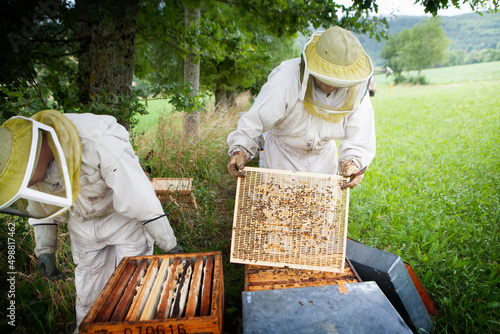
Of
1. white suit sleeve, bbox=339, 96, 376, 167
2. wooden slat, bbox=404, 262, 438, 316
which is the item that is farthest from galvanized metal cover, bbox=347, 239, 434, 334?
white suit sleeve, bbox=339, 96, 376, 167

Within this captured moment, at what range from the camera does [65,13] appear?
2.76m

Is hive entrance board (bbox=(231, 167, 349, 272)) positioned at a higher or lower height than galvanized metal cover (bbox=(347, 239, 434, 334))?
higher

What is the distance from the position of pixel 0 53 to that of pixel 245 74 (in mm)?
8812

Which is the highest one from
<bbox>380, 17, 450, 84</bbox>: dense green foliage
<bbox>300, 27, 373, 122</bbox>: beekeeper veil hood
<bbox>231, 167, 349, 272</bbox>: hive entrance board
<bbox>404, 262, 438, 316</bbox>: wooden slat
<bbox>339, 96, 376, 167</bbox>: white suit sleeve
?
<bbox>380, 17, 450, 84</bbox>: dense green foliage

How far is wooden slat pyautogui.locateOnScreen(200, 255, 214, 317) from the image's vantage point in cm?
133

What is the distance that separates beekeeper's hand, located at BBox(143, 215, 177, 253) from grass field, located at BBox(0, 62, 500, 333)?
2.81 feet

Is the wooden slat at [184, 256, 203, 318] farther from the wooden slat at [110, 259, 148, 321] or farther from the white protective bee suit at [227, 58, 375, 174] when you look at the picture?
the white protective bee suit at [227, 58, 375, 174]

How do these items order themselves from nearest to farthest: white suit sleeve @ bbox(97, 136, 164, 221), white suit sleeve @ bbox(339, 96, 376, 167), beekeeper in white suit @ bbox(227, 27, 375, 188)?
1. white suit sleeve @ bbox(97, 136, 164, 221)
2. beekeeper in white suit @ bbox(227, 27, 375, 188)
3. white suit sleeve @ bbox(339, 96, 376, 167)

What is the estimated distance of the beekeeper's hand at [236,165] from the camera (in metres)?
1.99

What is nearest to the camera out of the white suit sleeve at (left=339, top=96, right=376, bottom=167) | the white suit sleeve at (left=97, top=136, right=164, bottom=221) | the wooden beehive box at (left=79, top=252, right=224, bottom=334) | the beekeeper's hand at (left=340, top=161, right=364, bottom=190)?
the wooden beehive box at (left=79, top=252, right=224, bottom=334)

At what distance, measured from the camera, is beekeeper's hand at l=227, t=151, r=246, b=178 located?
199 cm

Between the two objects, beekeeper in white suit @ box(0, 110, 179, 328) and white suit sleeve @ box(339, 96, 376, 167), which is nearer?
beekeeper in white suit @ box(0, 110, 179, 328)

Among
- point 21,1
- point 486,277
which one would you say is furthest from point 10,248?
point 486,277

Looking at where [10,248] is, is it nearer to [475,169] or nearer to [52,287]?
[52,287]
